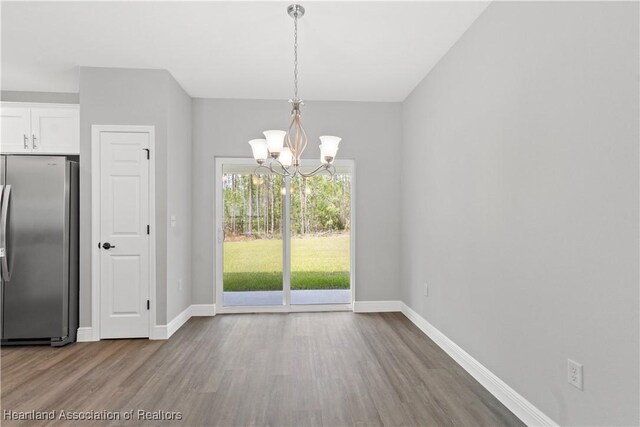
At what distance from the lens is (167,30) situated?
2934mm

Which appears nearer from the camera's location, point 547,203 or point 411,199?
point 547,203

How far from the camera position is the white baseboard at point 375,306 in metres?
4.69

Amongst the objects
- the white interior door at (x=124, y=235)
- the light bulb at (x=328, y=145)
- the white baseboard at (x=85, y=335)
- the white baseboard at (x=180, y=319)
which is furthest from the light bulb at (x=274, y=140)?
the white baseboard at (x=85, y=335)

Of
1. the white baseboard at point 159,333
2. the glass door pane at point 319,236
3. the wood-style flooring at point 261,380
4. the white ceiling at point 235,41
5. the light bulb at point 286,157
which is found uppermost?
the white ceiling at point 235,41

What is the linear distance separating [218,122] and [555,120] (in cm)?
378

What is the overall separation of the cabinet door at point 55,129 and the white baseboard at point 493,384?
13.5 feet

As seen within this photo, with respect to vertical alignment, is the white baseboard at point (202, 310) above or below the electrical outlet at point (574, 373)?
below

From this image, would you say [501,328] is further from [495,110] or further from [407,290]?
[407,290]

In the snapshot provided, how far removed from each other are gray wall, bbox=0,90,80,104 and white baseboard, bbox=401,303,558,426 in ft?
16.5

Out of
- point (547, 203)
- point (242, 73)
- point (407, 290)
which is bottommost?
point (407, 290)

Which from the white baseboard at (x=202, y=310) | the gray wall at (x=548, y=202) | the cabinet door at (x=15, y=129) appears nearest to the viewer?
the gray wall at (x=548, y=202)

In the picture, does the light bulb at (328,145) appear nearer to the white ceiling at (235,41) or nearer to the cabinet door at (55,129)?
the white ceiling at (235,41)

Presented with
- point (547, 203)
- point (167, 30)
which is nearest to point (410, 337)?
point (547, 203)

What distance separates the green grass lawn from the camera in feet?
15.6
